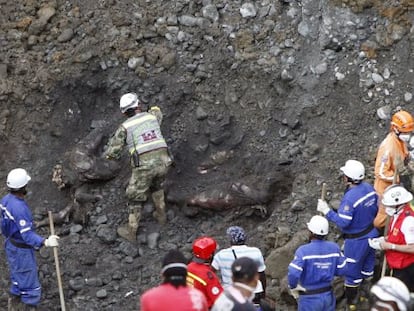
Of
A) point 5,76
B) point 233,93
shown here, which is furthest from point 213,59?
point 5,76

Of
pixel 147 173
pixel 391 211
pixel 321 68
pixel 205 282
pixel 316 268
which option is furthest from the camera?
pixel 321 68

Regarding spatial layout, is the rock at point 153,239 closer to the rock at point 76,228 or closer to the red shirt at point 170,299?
the rock at point 76,228

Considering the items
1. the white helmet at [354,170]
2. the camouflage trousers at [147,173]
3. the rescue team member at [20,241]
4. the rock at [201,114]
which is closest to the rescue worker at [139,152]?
the camouflage trousers at [147,173]

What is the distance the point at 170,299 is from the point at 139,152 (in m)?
4.17

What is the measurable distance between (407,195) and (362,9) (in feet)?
13.1

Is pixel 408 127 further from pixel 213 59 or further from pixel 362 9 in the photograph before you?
pixel 213 59

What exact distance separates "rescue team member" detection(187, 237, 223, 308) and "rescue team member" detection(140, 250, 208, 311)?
1.03 m

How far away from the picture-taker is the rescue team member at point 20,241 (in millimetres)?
8836

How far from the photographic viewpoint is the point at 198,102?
11750 mm

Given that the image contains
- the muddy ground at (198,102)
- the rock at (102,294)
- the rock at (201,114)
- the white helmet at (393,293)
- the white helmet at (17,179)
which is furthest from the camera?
the rock at (201,114)

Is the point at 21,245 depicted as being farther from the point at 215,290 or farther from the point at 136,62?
the point at 136,62

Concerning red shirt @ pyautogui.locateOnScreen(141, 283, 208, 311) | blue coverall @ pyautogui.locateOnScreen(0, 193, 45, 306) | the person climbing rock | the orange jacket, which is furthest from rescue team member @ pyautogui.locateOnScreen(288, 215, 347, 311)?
the person climbing rock

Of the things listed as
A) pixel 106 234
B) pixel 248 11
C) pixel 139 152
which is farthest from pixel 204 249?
pixel 248 11

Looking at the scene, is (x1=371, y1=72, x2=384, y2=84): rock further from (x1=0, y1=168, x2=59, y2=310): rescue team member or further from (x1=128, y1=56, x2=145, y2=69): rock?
(x1=0, y1=168, x2=59, y2=310): rescue team member
